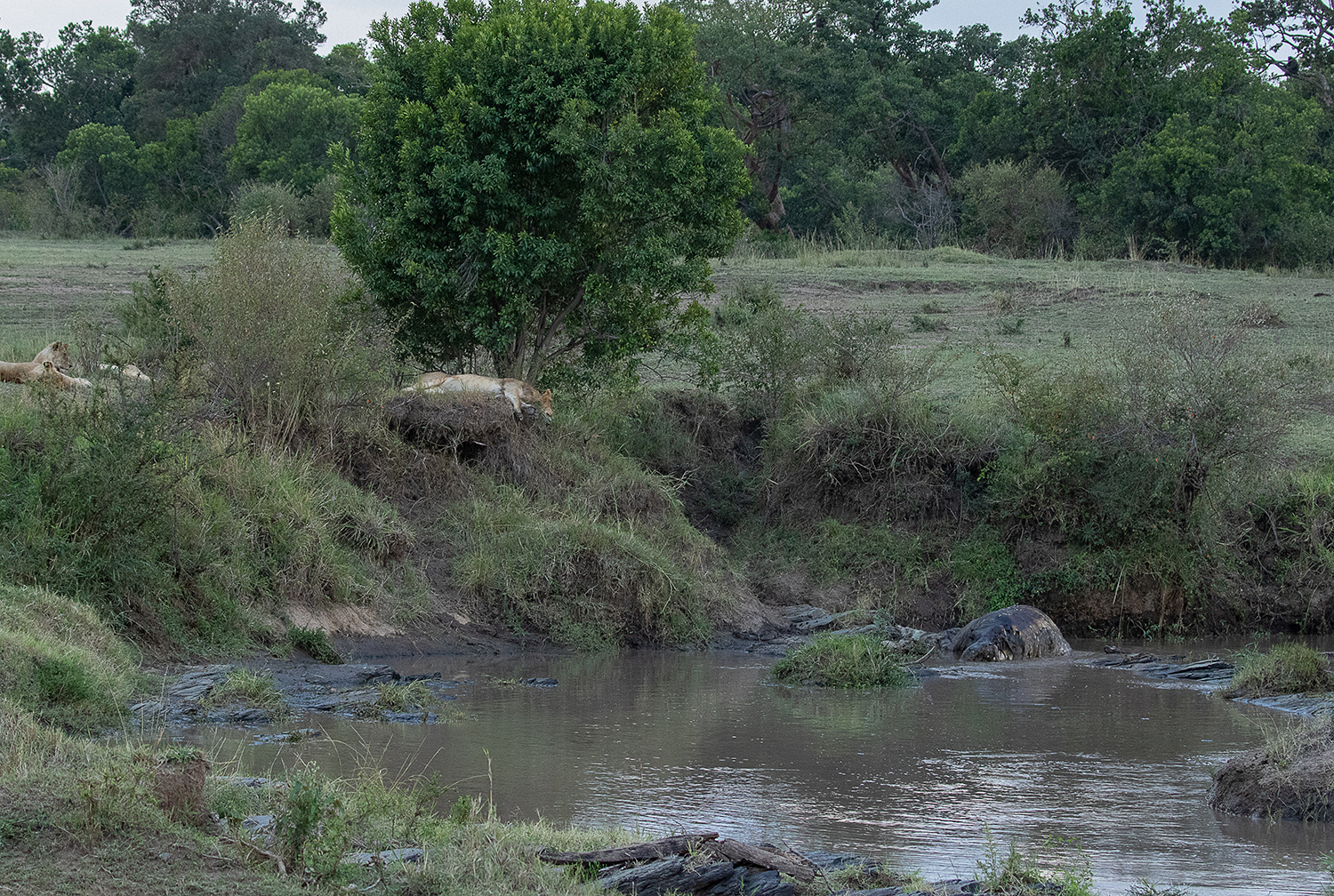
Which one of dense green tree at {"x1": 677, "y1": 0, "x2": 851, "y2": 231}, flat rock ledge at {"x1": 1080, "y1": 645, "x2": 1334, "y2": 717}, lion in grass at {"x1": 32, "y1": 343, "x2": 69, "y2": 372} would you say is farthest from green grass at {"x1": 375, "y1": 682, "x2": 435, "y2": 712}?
dense green tree at {"x1": 677, "y1": 0, "x2": 851, "y2": 231}

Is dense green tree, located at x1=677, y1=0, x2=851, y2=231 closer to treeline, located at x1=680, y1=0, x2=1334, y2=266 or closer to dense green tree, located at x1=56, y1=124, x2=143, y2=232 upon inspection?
treeline, located at x1=680, y1=0, x2=1334, y2=266

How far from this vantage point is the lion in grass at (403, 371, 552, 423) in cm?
1614

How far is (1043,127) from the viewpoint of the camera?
3994 cm

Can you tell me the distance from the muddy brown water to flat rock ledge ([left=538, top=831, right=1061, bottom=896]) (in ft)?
1.66

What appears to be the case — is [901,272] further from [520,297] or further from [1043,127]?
[520,297]

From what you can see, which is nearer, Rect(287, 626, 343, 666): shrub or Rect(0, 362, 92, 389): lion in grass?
Rect(287, 626, 343, 666): shrub

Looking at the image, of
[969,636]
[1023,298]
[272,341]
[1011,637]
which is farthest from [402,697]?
[1023,298]

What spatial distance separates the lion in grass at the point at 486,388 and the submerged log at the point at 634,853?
1044 centimetres

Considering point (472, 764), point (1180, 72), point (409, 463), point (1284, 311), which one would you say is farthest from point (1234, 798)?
point (1180, 72)

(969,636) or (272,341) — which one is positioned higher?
(272,341)

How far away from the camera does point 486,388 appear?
16156 mm

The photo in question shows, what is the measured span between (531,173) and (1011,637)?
25.6ft

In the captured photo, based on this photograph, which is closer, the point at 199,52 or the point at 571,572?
the point at 571,572

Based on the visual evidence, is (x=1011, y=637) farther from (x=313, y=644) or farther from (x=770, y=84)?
(x=770, y=84)
